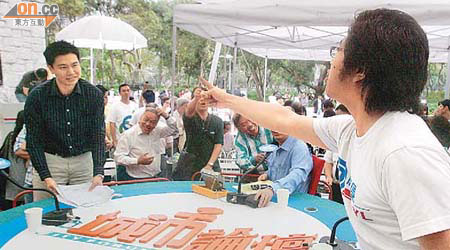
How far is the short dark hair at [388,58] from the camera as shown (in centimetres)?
83

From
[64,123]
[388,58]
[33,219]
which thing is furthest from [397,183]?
[64,123]

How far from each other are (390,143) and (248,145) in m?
2.89

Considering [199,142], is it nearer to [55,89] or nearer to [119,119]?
[55,89]

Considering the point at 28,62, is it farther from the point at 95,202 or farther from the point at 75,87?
the point at 95,202

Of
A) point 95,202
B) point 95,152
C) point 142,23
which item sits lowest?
point 95,202

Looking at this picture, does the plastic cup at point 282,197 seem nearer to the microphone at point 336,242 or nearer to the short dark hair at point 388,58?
the microphone at point 336,242

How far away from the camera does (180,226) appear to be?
1.77 metres

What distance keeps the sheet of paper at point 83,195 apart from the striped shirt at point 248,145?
5.31 feet

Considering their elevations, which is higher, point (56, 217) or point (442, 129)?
point (442, 129)

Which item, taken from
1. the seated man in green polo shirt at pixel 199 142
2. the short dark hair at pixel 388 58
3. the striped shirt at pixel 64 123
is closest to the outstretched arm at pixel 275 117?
the short dark hair at pixel 388 58

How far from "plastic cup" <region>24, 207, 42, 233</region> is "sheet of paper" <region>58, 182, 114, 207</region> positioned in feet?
1.08

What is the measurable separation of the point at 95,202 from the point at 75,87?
→ 0.77 meters

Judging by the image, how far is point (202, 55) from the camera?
17.2 metres

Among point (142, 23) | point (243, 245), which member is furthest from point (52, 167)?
point (142, 23)
